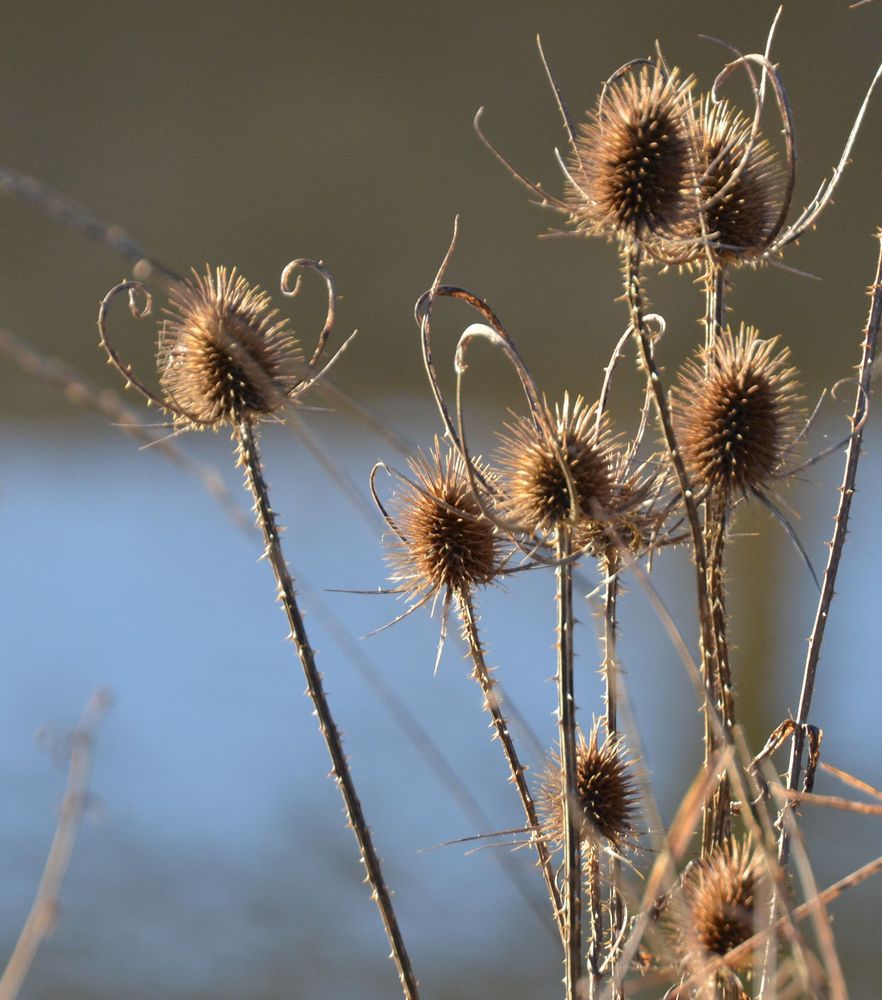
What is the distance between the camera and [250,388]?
1.63 ft

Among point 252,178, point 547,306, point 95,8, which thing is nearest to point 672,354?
point 547,306

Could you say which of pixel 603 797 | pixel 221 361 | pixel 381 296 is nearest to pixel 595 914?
pixel 603 797

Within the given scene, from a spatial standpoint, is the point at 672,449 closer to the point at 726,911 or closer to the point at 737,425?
the point at 737,425

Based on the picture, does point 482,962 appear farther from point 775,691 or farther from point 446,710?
point 775,691

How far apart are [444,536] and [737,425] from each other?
120 mm

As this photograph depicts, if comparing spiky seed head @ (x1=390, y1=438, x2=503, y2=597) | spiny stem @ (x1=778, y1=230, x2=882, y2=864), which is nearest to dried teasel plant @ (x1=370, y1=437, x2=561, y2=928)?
spiky seed head @ (x1=390, y1=438, x2=503, y2=597)

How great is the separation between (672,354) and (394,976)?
1.15 meters

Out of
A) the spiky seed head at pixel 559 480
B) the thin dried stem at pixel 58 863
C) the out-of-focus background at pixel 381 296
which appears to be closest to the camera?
the thin dried stem at pixel 58 863

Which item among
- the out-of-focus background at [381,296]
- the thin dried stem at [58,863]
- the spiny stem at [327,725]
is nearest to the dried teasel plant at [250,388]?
the spiny stem at [327,725]

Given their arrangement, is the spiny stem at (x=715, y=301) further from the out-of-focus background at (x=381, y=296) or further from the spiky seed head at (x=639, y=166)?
the out-of-focus background at (x=381, y=296)

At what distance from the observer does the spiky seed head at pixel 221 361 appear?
0.49m

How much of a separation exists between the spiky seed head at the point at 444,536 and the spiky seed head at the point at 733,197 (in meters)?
0.13

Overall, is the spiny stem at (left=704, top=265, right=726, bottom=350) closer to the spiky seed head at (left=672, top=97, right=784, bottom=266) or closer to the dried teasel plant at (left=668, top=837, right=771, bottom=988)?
the spiky seed head at (left=672, top=97, right=784, bottom=266)

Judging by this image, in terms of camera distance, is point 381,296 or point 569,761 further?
point 381,296
